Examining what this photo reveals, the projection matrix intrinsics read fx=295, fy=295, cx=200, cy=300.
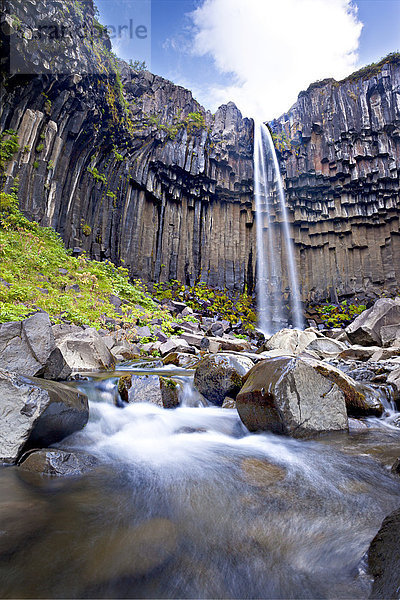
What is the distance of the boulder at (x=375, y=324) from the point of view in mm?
11906

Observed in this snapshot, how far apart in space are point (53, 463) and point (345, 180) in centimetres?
2593

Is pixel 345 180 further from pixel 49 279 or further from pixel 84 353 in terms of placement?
pixel 84 353

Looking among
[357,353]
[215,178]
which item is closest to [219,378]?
[357,353]

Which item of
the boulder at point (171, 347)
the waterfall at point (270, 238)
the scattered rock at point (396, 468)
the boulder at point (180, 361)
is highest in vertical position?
the waterfall at point (270, 238)

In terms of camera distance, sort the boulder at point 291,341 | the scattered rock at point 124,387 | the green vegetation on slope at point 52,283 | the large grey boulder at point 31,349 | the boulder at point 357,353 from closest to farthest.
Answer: the large grey boulder at point 31,349 < the scattered rock at point 124,387 < the green vegetation on slope at point 52,283 < the boulder at point 357,353 < the boulder at point 291,341

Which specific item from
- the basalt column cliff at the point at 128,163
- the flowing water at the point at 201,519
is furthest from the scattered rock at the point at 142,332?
the basalt column cliff at the point at 128,163

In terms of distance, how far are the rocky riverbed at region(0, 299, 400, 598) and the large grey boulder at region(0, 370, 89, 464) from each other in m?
0.01

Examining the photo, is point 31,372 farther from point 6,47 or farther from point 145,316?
point 6,47

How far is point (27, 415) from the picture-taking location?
2.73 m

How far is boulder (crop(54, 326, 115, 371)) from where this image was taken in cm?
629

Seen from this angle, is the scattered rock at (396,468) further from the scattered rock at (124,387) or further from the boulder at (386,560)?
the scattered rock at (124,387)

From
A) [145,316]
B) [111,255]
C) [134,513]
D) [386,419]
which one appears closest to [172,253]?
[111,255]

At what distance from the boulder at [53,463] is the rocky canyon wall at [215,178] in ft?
43.7

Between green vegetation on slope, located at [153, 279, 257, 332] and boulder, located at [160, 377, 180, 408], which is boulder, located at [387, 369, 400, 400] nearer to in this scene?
boulder, located at [160, 377, 180, 408]
